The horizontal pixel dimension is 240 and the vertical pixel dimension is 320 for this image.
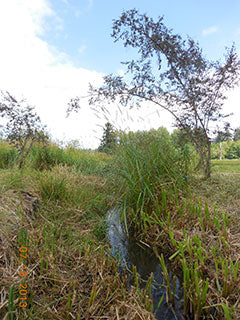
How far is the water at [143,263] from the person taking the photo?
131cm

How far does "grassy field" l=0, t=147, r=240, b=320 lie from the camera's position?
1.24 meters

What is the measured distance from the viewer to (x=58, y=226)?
2326 millimetres

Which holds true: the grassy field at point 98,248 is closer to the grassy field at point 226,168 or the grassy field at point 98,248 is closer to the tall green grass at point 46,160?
→ the tall green grass at point 46,160

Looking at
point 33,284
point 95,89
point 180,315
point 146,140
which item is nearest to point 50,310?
point 33,284

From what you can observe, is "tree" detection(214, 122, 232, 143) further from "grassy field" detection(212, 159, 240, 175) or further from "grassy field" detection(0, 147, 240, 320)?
"grassy field" detection(0, 147, 240, 320)

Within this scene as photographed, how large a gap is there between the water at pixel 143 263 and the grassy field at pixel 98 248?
0.08 metres

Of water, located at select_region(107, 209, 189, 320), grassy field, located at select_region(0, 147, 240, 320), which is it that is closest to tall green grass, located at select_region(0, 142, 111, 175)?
grassy field, located at select_region(0, 147, 240, 320)

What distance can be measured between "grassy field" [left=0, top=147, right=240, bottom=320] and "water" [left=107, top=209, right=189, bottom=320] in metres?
0.08

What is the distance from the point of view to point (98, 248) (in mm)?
1986

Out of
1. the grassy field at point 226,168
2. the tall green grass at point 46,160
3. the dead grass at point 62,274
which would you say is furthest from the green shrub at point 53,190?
the grassy field at point 226,168

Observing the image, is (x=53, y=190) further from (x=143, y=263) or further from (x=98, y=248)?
(x=143, y=263)

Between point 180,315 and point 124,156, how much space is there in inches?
72.1

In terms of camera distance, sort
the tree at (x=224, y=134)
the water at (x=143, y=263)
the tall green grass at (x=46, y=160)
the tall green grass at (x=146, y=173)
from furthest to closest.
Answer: the tall green grass at (x=46, y=160) → the tree at (x=224, y=134) → the tall green grass at (x=146, y=173) → the water at (x=143, y=263)
